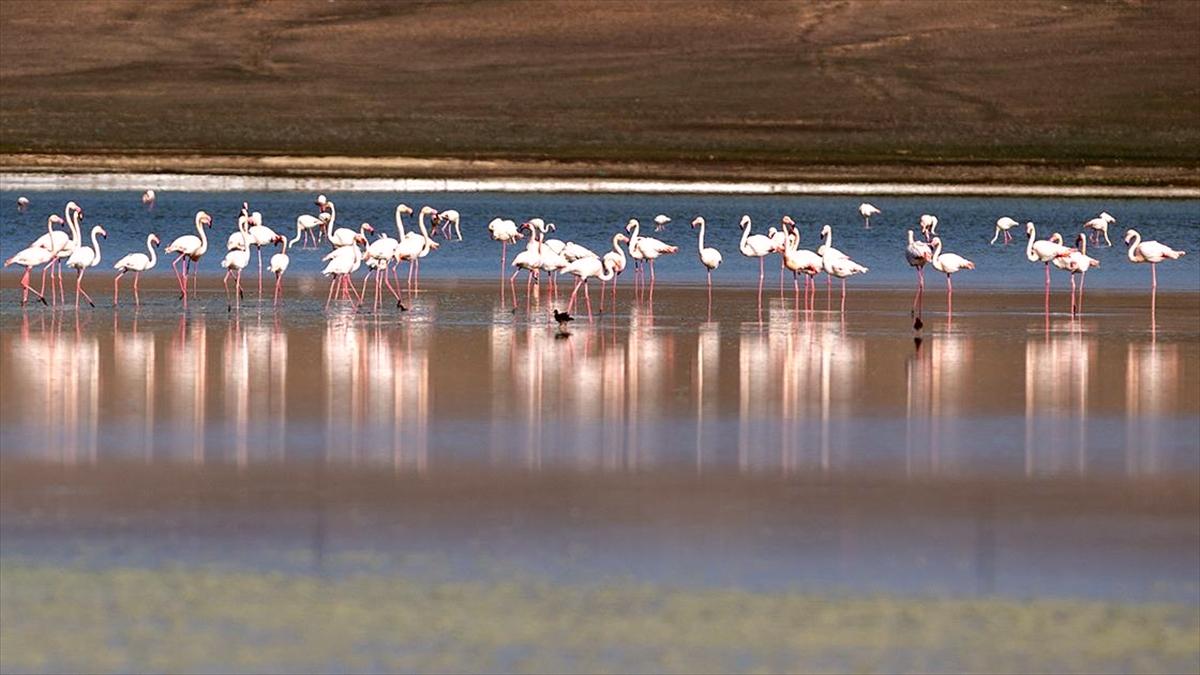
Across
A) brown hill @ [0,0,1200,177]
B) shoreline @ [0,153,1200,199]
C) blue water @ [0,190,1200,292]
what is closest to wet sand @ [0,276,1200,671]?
blue water @ [0,190,1200,292]

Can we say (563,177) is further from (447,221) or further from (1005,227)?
(1005,227)

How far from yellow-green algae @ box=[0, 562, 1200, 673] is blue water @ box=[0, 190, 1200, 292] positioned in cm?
1577

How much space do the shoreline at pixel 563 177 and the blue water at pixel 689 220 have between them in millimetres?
1689

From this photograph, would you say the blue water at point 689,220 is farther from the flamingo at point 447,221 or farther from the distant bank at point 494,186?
the distant bank at point 494,186

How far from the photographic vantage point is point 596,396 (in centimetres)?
1375

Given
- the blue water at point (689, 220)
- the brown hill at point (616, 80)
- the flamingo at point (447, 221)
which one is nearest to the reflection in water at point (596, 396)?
the blue water at point (689, 220)

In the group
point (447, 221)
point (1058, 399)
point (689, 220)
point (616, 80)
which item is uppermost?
point (616, 80)

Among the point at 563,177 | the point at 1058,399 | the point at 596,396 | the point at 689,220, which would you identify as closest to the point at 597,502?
the point at 596,396

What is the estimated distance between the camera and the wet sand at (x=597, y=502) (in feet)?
25.7

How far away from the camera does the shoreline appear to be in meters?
50.1

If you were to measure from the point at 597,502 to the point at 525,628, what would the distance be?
2.25 meters

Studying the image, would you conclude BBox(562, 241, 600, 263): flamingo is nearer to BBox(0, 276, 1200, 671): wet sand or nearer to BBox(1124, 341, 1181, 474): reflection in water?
BBox(0, 276, 1200, 671): wet sand

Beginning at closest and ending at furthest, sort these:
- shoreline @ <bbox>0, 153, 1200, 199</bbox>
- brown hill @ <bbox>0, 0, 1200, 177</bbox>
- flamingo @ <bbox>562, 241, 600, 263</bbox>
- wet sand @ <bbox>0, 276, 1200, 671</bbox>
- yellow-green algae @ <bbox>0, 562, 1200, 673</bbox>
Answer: yellow-green algae @ <bbox>0, 562, 1200, 673</bbox>, wet sand @ <bbox>0, 276, 1200, 671</bbox>, flamingo @ <bbox>562, 241, 600, 263</bbox>, shoreline @ <bbox>0, 153, 1200, 199</bbox>, brown hill @ <bbox>0, 0, 1200, 177</bbox>

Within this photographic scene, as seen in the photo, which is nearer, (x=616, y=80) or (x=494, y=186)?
(x=494, y=186)
